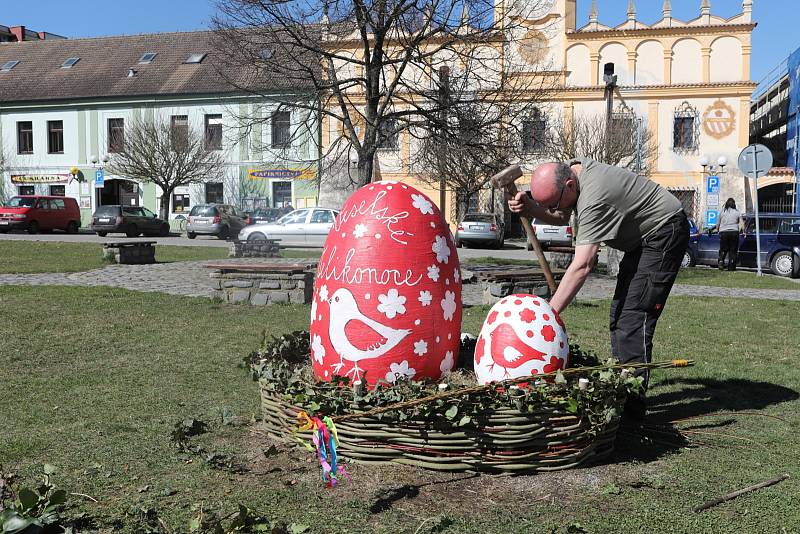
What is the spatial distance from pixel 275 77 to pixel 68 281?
238 inches

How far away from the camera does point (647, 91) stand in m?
37.0

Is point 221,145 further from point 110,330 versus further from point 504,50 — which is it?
point 110,330

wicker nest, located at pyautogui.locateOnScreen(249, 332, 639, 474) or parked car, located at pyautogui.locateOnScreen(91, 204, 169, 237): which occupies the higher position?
parked car, located at pyautogui.locateOnScreen(91, 204, 169, 237)

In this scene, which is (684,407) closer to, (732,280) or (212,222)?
(732,280)

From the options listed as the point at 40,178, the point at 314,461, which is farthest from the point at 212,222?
the point at 314,461

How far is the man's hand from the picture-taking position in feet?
15.0

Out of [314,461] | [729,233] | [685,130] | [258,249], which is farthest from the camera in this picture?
[685,130]

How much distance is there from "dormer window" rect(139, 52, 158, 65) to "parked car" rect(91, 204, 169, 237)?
1290 cm

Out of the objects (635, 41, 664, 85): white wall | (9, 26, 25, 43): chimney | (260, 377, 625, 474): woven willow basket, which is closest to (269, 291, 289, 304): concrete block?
(260, 377, 625, 474): woven willow basket

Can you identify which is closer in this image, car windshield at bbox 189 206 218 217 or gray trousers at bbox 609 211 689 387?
gray trousers at bbox 609 211 689 387

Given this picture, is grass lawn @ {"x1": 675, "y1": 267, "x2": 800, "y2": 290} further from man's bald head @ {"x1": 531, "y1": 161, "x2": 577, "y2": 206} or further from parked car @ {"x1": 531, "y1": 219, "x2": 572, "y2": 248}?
man's bald head @ {"x1": 531, "y1": 161, "x2": 577, "y2": 206}

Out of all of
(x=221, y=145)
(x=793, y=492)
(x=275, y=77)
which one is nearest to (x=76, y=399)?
(x=793, y=492)

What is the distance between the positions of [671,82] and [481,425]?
37457 mm

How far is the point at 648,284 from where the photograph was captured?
465 cm
